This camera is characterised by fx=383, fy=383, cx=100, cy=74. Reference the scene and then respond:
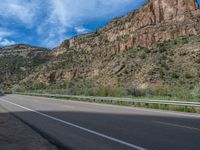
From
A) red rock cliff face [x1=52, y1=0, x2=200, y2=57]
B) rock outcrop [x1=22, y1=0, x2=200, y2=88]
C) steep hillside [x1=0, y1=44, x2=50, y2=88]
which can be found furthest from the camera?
steep hillside [x1=0, y1=44, x2=50, y2=88]

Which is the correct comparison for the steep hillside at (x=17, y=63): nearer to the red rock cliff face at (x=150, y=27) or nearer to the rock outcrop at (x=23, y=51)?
the rock outcrop at (x=23, y=51)

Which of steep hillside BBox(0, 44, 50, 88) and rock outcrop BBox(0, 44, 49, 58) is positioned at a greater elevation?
rock outcrop BBox(0, 44, 49, 58)

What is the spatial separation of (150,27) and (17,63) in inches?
2570

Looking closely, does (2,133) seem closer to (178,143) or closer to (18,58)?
(178,143)

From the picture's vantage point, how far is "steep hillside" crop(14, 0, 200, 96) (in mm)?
58438

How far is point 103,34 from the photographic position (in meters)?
105

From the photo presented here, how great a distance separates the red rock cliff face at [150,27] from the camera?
77.8 meters

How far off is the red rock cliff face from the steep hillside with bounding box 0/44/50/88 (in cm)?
2748

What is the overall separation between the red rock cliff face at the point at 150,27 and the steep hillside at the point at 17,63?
27.5 m

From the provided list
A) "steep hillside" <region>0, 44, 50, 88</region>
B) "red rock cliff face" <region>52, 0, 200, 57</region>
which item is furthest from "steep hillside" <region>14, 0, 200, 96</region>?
"steep hillside" <region>0, 44, 50, 88</region>

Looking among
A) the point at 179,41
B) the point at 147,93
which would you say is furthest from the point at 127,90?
the point at 179,41

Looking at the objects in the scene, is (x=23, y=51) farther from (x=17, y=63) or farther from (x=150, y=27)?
(x=150, y=27)

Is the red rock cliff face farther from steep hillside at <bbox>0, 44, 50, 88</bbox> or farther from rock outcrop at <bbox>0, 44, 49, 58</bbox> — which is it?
rock outcrop at <bbox>0, 44, 49, 58</bbox>

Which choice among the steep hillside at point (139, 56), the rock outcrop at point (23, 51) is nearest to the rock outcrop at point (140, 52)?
the steep hillside at point (139, 56)
